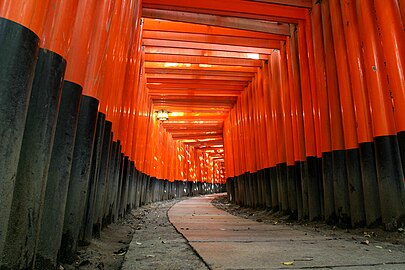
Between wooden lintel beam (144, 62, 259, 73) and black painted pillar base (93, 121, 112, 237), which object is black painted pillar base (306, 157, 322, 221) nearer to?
black painted pillar base (93, 121, 112, 237)

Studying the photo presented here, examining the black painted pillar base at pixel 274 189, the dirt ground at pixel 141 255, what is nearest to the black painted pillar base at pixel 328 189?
the black painted pillar base at pixel 274 189

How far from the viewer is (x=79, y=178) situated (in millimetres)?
2285

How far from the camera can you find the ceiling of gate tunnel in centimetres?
602

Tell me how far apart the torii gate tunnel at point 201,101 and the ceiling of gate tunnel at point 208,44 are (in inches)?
1.3

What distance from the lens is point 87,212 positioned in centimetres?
264

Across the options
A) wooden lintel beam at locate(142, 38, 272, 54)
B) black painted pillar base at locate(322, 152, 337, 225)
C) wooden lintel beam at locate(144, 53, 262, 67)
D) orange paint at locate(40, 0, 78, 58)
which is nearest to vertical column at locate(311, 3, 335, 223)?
black painted pillar base at locate(322, 152, 337, 225)

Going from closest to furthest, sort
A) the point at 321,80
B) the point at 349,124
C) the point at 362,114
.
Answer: the point at 362,114 < the point at 349,124 < the point at 321,80

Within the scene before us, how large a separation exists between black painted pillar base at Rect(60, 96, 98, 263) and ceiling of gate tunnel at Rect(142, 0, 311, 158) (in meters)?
4.22

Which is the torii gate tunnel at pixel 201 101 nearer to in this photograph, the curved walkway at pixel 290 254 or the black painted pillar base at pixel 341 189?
the black painted pillar base at pixel 341 189

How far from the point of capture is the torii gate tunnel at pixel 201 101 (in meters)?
1.51

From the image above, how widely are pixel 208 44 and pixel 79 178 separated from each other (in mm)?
5817

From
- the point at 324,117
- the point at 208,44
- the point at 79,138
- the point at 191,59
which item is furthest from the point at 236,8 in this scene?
the point at 79,138

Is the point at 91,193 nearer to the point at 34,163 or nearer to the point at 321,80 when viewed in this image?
the point at 34,163

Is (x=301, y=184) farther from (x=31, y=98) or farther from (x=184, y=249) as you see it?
(x=31, y=98)
